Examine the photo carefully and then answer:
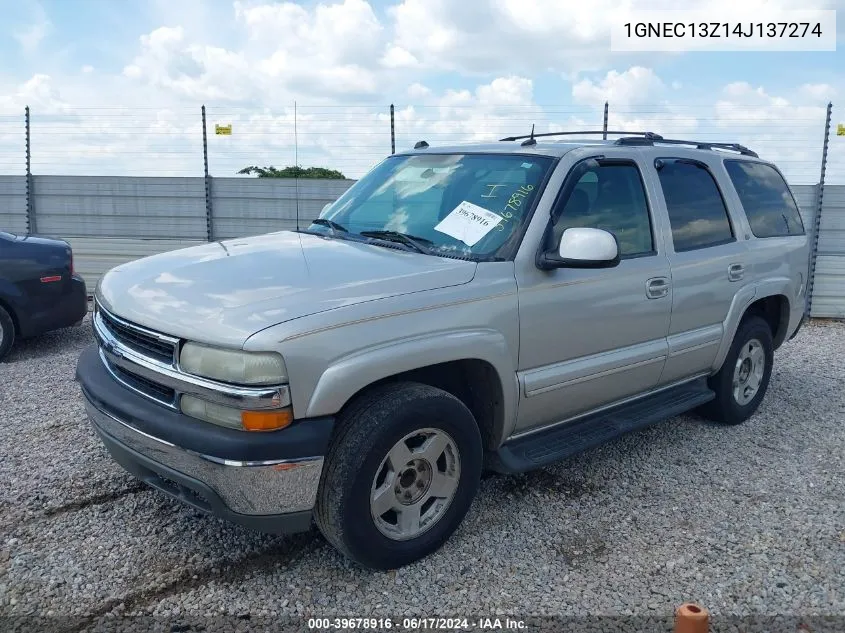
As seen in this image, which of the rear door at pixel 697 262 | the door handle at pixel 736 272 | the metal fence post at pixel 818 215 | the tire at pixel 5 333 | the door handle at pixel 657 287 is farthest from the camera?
the metal fence post at pixel 818 215

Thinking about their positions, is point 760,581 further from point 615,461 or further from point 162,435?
point 162,435

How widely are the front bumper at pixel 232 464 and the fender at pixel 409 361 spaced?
0.12 meters

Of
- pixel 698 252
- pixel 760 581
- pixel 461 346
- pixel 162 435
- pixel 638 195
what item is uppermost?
pixel 638 195

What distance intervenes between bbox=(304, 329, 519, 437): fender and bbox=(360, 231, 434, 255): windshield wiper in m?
0.58

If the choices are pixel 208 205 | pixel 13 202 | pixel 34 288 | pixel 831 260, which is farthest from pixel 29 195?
pixel 831 260

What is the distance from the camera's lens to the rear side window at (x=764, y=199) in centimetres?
522

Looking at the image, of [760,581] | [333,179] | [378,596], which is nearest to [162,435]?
[378,596]

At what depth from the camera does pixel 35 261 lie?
22.6 feet

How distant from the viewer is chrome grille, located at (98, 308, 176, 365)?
3010mm

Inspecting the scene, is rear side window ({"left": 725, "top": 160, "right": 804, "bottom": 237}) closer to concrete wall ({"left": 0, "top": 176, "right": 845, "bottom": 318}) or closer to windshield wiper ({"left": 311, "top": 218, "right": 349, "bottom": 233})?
windshield wiper ({"left": 311, "top": 218, "right": 349, "bottom": 233})

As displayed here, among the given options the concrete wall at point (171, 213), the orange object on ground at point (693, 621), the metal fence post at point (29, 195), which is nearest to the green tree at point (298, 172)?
the concrete wall at point (171, 213)

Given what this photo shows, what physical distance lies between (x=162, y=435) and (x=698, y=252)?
130 inches

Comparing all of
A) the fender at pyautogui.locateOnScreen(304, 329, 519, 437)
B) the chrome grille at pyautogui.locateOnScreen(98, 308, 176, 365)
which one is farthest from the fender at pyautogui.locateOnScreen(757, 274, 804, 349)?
the chrome grille at pyautogui.locateOnScreen(98, 308, 176, 365)

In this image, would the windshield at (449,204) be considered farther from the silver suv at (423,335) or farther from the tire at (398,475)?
the tire at (398,475)
